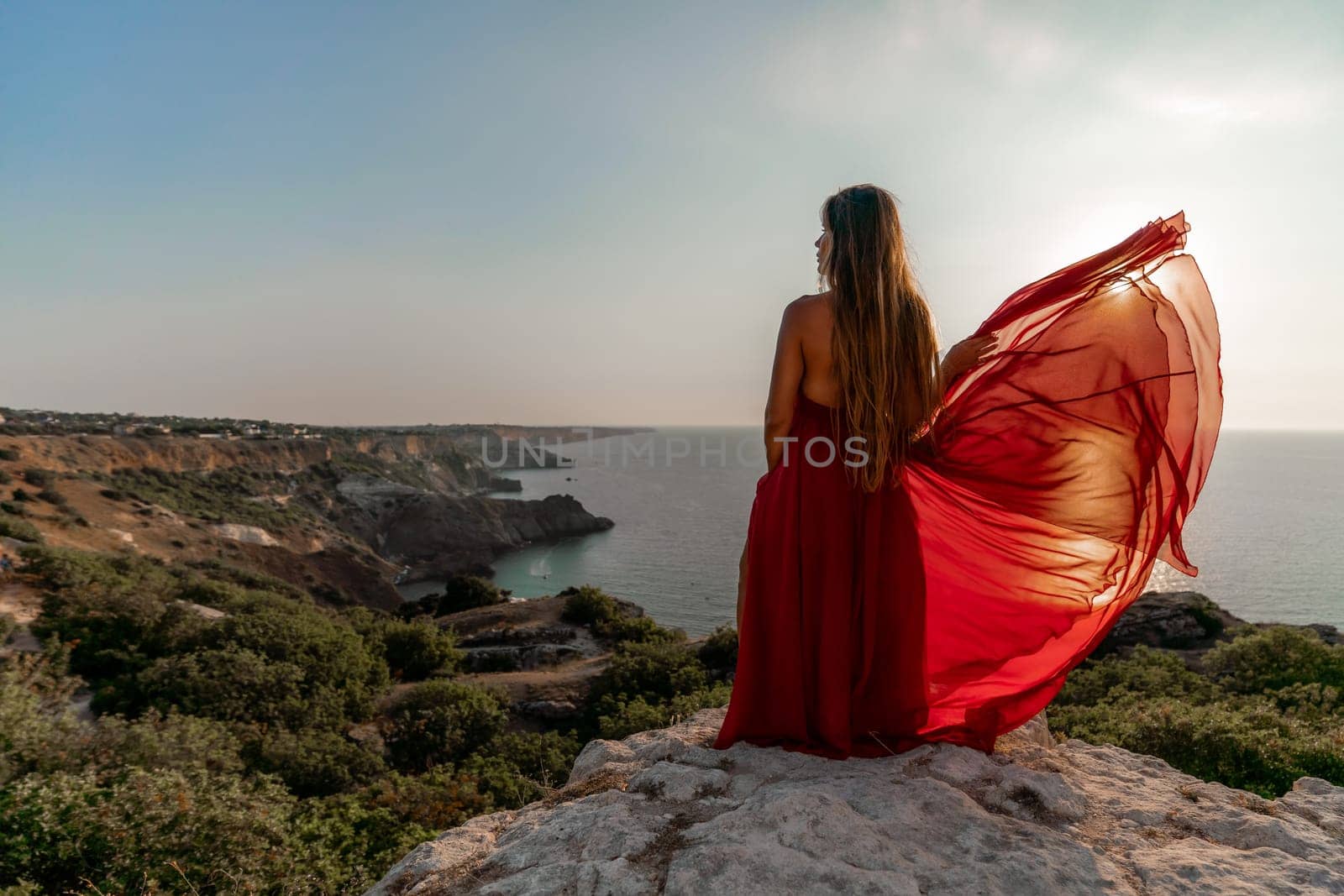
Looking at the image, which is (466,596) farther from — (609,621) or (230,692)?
(230,692)

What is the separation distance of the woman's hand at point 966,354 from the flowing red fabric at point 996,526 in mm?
122

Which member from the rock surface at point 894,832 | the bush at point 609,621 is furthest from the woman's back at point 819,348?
the bush at point 609,621

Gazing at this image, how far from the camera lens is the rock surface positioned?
2.33 metres

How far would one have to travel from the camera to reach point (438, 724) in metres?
12.8

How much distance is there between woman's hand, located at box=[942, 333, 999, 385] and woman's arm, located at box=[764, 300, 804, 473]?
2.58 feet

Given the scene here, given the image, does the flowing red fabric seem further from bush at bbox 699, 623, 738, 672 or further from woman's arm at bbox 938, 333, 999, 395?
bush at bbox 699, 623, 738, 672

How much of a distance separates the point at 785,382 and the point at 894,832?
193cm

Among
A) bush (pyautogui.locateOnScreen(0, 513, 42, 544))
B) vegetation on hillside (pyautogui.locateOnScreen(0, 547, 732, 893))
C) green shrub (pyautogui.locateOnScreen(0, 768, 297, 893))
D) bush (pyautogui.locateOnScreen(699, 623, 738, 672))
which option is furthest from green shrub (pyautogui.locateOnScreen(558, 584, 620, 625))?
green shrub (pyautogui.locateOnScreen(0, 768, 297, 893))

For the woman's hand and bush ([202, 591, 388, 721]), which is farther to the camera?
bush ([202, 591, 388, 721])

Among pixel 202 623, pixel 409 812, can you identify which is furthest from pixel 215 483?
pixel 409 812

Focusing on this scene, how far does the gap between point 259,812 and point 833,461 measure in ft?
19.1

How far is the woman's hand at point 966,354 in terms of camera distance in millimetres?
3479

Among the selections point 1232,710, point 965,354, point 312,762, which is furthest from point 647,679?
point 965,354

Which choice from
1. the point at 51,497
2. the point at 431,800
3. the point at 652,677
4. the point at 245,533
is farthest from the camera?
the point at 245,533
